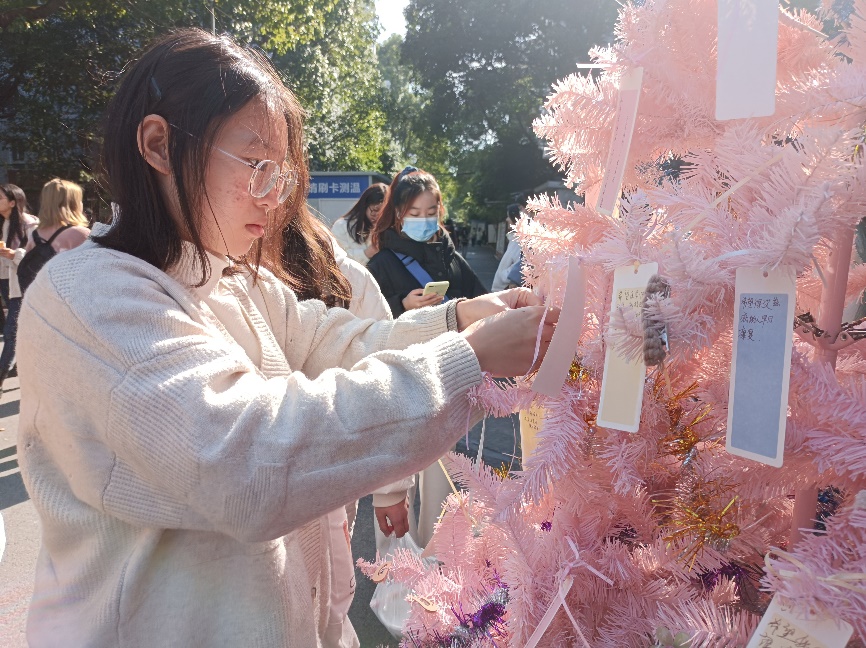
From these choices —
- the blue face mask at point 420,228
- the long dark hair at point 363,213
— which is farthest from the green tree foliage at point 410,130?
the blue face mask at point 420,228

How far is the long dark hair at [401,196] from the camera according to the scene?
3586mm

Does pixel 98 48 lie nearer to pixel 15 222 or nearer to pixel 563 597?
pixel 15 222

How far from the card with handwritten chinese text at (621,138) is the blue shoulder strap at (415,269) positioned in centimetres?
256

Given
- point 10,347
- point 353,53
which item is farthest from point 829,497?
point 353,53

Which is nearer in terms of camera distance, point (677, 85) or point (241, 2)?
point (677, 85)

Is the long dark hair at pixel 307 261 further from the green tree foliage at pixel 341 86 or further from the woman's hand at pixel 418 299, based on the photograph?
the green tree foliage at pixel 341 86

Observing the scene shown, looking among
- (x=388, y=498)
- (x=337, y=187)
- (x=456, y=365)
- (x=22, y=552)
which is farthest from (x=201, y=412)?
(x=337, y=187)

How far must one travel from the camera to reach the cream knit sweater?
2.89 feet

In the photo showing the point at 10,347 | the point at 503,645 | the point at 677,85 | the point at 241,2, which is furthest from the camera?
the point at 241,2

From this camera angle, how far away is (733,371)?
2.43 feet

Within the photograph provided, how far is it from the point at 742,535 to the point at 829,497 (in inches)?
6.8

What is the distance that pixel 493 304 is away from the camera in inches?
52.9

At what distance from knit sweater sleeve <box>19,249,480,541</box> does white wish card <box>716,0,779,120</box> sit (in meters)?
0.48

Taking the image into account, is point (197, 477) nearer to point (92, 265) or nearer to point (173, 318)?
point (173, 318)
